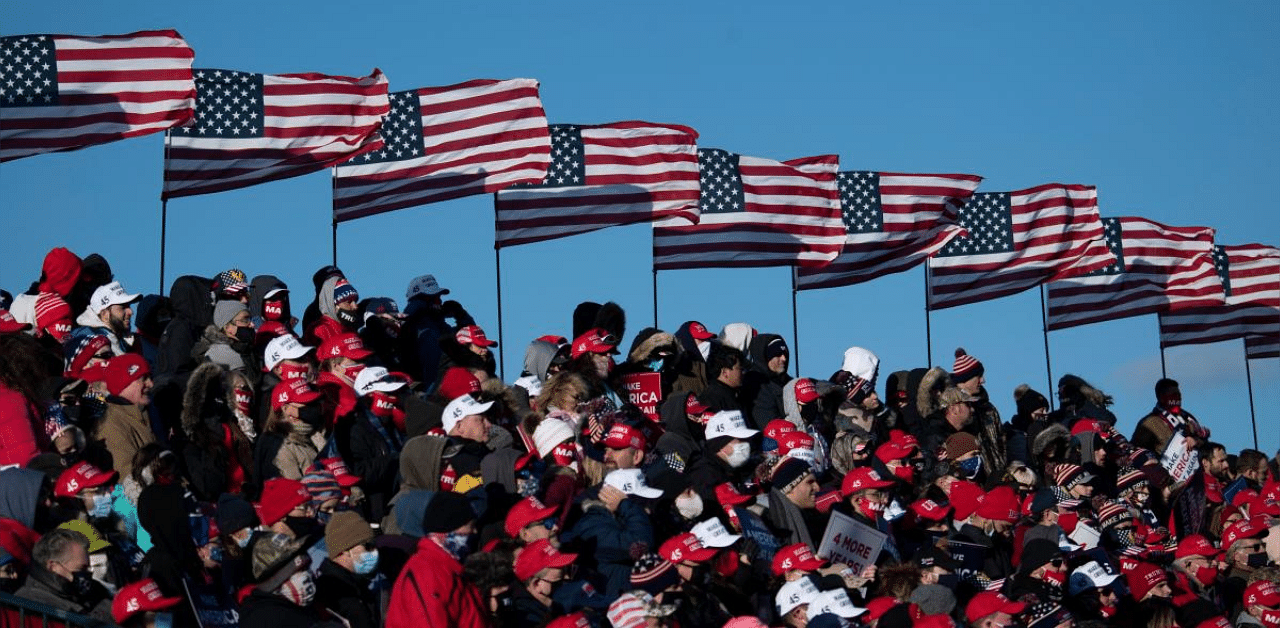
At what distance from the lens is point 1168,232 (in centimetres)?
3195

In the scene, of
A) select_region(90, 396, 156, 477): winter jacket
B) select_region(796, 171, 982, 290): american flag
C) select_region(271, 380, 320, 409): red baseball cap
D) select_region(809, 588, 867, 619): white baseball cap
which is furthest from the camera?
select_region(796, 171, 982, 290): american flag

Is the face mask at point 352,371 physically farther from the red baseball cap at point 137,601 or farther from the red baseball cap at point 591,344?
the red baseball cap at point 137,601

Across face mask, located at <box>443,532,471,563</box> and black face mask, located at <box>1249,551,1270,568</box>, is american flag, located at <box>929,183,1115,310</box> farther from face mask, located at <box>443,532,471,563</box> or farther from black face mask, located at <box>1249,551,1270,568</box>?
face mask, located at <box>443,532,471,563</box>

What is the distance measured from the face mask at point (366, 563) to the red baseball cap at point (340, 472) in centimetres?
145

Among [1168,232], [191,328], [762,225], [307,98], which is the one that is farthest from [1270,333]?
[191,328]

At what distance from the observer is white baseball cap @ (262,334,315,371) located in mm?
16953

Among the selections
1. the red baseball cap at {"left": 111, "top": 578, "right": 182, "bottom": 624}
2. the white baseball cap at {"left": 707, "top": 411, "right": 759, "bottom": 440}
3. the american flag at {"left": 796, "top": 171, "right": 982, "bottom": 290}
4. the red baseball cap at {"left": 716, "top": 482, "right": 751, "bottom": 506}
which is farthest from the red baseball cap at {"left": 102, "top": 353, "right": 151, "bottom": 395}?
the american flag at {"left": 796, "top": 171, "right": 982, "bottom": 290}

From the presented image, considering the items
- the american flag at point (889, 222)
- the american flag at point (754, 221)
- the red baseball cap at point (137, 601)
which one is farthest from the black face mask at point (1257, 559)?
the red baseball cap at point (137, 601)

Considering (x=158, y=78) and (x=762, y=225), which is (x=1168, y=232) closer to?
(x=762, y=225)

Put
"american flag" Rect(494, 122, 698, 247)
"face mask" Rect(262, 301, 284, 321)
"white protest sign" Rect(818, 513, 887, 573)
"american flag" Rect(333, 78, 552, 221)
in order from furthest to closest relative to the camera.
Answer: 1. "american flag" Rect(494, 122, 698, 247)
2. "american flag" Rect(333, 78, 552, 221)
3. "face mask" Rect(262, 301, 284, 321)
4. "white protest sign" Rect(818, 513, 887, 573)

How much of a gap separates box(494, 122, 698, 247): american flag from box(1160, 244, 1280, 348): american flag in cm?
1034

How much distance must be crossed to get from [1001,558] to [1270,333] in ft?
53.7

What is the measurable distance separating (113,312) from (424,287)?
11.5ft

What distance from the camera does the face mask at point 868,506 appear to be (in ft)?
56.7
